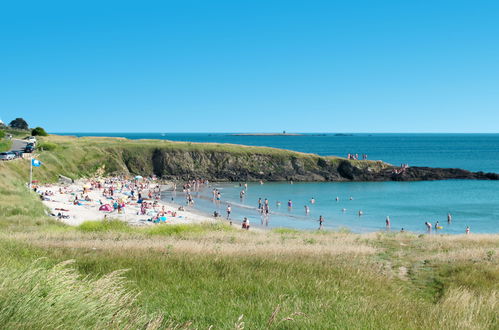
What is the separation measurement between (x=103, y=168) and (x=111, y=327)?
7738 centimetres

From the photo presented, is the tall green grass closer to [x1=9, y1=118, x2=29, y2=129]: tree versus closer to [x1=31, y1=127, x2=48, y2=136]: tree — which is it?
[x1=31, y1=127, x2=48, y2=136]: tree

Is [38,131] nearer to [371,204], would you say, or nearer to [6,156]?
[6,156]

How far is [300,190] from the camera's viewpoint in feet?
249

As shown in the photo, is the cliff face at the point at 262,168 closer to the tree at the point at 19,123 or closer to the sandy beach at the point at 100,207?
the sandy beach at the point at 100,207

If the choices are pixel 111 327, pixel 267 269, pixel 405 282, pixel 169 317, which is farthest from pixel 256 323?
pixel 405 282

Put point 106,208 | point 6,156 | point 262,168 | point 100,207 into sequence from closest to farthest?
point 106,208 < point 100,207 < point 6,156 < point 262,168

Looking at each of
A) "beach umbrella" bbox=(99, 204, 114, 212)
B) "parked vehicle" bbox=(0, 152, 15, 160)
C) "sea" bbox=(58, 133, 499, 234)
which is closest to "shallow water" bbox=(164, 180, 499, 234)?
"sea" bbox=(58, 133, 499, 234)

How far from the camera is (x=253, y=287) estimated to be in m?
9.01

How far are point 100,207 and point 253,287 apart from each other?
133 ft

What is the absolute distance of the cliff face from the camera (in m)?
88.4

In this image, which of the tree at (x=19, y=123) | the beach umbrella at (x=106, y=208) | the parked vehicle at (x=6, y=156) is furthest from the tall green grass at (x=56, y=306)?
the tree at (x=19, y=123)

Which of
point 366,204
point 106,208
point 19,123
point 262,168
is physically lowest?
point 366,204

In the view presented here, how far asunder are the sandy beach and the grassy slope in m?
22.6

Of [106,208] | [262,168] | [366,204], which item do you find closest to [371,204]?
[366,204]
